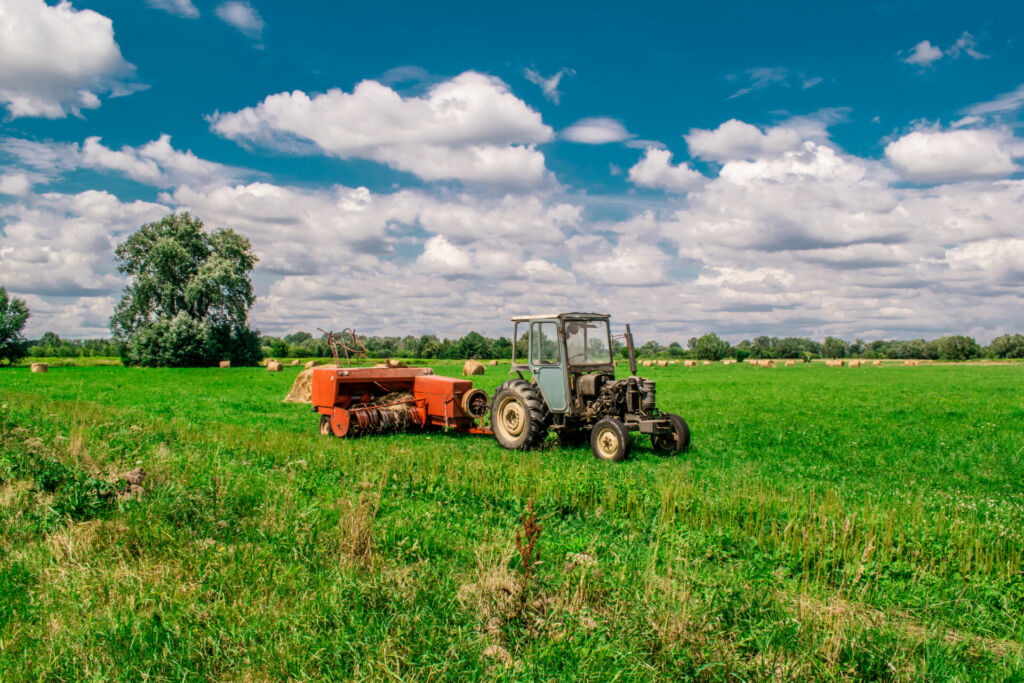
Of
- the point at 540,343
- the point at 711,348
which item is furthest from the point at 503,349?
the point at 540,343

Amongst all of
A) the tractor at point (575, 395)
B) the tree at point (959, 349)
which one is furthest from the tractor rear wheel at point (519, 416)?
the tree at point (959, 349)

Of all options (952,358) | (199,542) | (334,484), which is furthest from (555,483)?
(952,358)

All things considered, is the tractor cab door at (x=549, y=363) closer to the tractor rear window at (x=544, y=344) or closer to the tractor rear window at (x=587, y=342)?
the tractor rear window at (x=544, y=344)

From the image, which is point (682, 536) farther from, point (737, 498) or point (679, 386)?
point (679, 386)

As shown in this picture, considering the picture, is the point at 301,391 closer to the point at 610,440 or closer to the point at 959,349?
the point at 610,440

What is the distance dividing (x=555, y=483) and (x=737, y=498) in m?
2.22

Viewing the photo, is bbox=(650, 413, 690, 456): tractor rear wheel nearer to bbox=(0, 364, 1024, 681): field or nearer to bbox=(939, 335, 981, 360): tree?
bbox=(0, 364, 1024, 681): field

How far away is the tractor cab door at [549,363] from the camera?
12.4 meters

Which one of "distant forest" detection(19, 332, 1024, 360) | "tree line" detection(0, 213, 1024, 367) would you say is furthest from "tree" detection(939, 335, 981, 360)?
"tree line" detection(0, 213, 1024, 367)

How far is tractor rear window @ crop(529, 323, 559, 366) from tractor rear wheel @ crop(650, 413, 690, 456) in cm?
239

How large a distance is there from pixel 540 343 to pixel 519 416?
1.48 metres

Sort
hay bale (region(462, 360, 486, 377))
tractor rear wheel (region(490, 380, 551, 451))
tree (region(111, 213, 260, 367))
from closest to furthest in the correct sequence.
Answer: tractor rear wheel (region(490, 380, 551, 451))
hay bale (region(462, 360, 486, 377))
tree (region(111, 213, 260, 367))

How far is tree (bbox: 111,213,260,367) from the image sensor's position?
51.3 meters

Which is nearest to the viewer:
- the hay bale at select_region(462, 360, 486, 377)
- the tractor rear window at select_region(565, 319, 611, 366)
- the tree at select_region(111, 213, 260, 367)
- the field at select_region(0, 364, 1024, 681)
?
the field at select_region(0, 364, 1024, 681)
